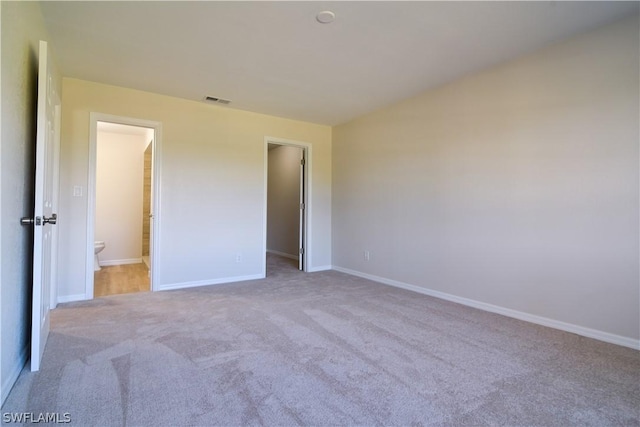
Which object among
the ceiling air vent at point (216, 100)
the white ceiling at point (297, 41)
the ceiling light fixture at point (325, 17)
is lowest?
the ceiling light fixture at point (325, 17)

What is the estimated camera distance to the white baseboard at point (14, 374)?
1593mm

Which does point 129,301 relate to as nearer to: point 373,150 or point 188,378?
point 188,378

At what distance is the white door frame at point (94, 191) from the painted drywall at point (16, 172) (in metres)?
1.45

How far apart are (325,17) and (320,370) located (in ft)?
8.08

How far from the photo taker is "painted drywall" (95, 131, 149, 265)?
19.0ft

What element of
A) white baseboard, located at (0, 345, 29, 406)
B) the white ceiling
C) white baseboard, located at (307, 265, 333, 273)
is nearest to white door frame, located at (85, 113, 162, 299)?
the white ceiling

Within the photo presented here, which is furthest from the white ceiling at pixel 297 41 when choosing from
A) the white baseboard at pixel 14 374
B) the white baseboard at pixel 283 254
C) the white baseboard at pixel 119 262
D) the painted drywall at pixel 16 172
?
the white baseboard at pixel 283 254

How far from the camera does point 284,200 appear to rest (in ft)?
23.6

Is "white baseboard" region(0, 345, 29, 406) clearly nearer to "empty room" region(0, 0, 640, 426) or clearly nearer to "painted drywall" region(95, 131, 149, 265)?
"empty room" region(0, 0, 640, 426)

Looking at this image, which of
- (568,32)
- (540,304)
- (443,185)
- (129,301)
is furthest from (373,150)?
(129,301)

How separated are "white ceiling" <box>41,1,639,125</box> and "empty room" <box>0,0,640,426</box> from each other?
0.08 ft

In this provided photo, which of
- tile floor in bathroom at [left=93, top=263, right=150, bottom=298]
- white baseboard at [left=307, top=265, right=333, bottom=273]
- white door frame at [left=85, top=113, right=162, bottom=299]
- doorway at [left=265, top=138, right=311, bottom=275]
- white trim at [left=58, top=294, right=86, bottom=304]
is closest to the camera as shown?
white trim at [left=58, top=294, right=86, bottom=304]

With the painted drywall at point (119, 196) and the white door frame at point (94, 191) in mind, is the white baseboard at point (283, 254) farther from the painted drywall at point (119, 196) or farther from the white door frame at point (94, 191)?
the white door frame at point (94, 191)

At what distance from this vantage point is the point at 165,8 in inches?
89.3
